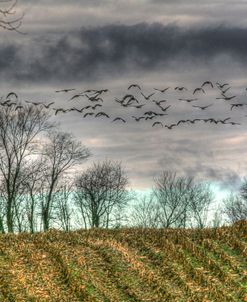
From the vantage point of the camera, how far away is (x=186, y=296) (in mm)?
18594

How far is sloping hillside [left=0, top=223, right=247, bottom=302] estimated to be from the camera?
1794cm

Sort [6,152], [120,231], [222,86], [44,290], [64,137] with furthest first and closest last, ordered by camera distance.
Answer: [64,137], [6,152], [120,231], [222,86], [44,290]

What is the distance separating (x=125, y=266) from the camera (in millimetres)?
19969

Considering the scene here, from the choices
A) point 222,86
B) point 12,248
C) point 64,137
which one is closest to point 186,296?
point 12,248

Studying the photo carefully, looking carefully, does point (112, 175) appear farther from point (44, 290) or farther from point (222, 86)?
point (44, 290)

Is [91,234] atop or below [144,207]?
below

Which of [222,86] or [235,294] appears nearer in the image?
[235,294]

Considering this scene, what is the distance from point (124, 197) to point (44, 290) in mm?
43562

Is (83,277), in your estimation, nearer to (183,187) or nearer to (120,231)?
(120,231)

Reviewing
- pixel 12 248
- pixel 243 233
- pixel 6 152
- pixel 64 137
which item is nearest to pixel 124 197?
pixel 64 137

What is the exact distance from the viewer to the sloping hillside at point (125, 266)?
17.9m

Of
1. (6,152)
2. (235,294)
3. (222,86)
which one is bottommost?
(235,294)

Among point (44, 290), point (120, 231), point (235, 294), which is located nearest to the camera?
point (44, 290)

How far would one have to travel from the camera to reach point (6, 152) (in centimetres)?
4881
